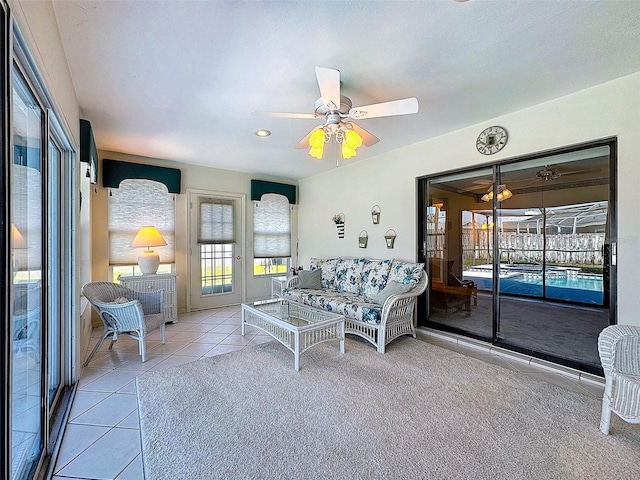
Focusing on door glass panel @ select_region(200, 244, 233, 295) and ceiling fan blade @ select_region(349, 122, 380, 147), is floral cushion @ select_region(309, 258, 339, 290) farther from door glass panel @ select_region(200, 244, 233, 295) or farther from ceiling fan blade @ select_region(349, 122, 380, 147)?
ceiling fan blade @ select_region(349, 122, 380, 147)

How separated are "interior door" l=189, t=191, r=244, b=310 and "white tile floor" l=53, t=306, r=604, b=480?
71 cm

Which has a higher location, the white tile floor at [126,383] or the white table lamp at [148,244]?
the white table lamp at [148,244]

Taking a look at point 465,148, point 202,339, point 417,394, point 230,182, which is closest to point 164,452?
point 417,394

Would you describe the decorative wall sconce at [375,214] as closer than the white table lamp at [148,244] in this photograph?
No

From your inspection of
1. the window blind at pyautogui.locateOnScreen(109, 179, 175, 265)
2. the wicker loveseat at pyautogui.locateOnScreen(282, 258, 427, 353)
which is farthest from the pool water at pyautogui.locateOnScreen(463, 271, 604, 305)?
the window blind at pyautogui.locateOnScreen(109, 179, 175, 265)

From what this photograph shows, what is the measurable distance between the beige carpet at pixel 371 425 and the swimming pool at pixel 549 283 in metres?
1.08

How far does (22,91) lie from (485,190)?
387 centimetres

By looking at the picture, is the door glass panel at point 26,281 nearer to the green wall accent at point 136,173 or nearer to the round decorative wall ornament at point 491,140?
the green wall accent at point 136,173

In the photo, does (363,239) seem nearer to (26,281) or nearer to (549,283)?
(549,283)

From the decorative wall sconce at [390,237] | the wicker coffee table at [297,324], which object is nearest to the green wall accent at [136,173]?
the wicker coffee table at [297,324]

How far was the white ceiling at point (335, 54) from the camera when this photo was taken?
163cm

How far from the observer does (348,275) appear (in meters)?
4.38

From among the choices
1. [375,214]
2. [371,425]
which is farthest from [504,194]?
[371,425]

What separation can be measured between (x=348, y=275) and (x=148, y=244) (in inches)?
109
